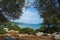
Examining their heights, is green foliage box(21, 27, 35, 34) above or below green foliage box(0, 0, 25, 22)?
below

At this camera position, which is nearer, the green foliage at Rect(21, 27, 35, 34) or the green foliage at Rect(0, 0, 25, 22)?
the green foliage at Rect(21, 27, 35, 34)

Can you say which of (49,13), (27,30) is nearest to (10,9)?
(27,30)

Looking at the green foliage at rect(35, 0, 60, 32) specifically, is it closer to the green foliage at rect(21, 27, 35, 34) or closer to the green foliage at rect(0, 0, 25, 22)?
the green foliage at rect(21, 27, 35, 34)

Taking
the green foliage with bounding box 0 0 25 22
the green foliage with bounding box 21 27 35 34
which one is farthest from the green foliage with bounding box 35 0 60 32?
the green foliage with bounding box 0 0 25 22

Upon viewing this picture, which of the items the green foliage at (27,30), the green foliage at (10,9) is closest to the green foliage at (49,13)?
the green foliage at (27,30)

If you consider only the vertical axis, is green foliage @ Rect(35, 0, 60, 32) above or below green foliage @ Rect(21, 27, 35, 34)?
above

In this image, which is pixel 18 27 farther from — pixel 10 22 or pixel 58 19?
pixel 58 19

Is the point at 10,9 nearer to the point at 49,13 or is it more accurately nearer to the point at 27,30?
the point at 27,30

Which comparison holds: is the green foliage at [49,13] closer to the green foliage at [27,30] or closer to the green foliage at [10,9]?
the green foliage at [27,30]

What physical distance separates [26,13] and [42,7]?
1.44ft

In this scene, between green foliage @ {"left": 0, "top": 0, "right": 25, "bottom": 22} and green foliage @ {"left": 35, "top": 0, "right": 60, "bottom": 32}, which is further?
green foliage @ {"left": 0, "top": 0, "right": 25, "bottom": 22}

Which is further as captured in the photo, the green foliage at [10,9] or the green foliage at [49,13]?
the green foliage at [10,9]

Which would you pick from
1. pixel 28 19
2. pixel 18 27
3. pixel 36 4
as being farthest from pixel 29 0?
pixel 18 27

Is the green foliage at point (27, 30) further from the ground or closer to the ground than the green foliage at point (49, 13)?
closer to the ground
